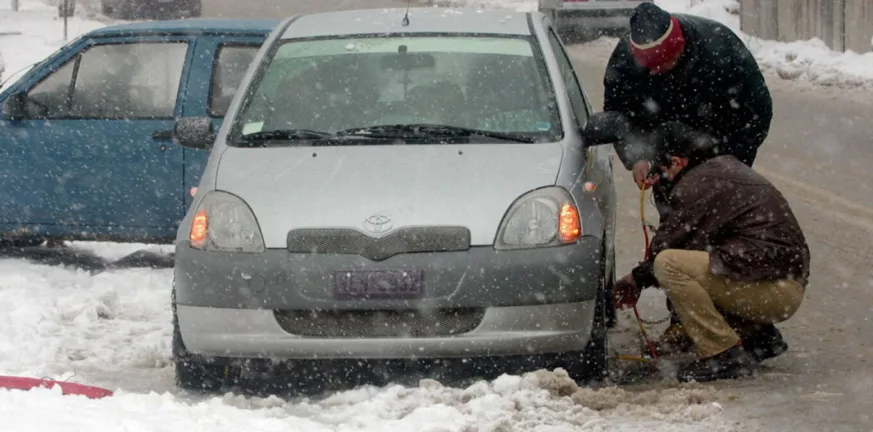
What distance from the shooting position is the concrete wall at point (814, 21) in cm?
2142

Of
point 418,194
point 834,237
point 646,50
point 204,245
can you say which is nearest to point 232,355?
point 204,245

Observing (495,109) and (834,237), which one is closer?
(495,109)

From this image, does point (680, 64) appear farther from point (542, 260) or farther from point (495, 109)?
point (542, 260)

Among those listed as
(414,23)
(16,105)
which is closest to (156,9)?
(16,105)

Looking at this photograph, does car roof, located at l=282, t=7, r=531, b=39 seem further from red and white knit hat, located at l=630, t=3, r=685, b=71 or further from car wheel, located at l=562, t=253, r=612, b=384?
car wheel, located at l=562, t=253, r=612, b=384

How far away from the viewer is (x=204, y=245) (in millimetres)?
6434

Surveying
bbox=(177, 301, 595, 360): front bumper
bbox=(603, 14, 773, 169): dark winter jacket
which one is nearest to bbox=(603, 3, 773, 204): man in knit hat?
bbox=(603, 14, 773, 169): dark winter jacket

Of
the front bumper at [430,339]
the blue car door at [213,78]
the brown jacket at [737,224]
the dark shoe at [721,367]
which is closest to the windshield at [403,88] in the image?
the brown jacket at [737,224]

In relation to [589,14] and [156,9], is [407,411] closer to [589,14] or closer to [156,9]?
[589,14]

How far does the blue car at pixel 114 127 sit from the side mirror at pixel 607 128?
331cm

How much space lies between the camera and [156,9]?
32.3 metres

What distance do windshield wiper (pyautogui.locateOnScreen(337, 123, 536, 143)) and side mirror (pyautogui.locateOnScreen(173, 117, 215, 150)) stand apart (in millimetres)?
728

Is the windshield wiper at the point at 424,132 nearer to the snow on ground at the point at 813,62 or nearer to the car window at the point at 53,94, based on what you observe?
the car window at the point at 53,94

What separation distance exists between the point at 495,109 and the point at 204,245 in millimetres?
1537
